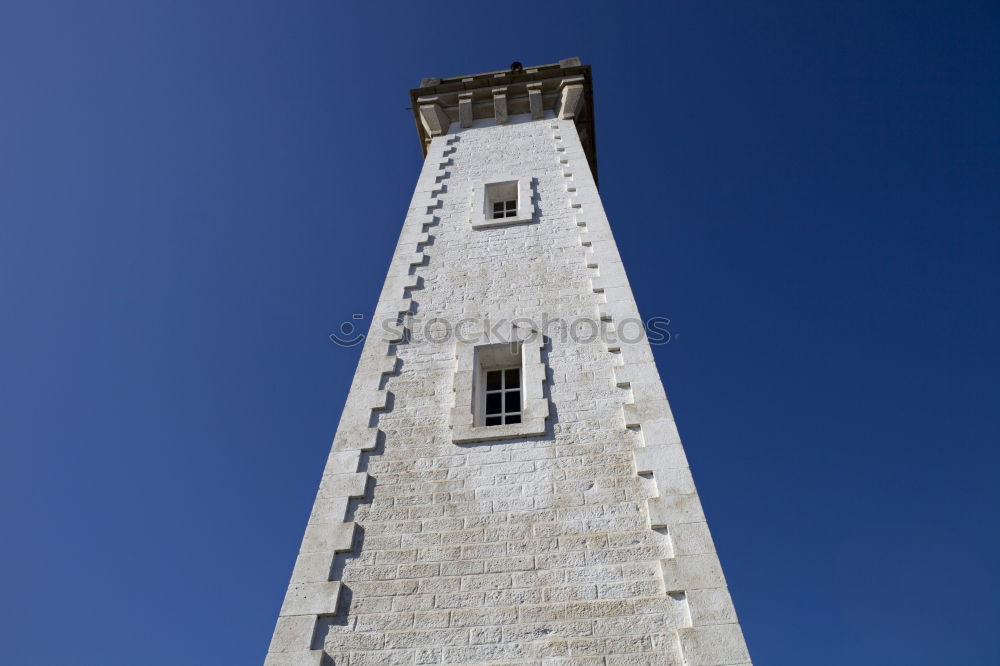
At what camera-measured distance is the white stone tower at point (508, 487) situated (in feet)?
16.0

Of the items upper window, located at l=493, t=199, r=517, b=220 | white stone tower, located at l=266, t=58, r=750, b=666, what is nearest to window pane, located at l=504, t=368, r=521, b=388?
white stone tower, located at l=266, t=58, r=750, b=666

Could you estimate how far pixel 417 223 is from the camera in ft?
33.7

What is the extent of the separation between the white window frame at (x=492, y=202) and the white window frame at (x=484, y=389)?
277 centimetres

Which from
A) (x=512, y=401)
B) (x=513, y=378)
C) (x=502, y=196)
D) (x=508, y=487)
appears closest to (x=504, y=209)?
(x=502, y=196)

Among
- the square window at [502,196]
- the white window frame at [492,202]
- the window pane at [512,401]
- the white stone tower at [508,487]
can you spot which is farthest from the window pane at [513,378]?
the square window at [502,196]

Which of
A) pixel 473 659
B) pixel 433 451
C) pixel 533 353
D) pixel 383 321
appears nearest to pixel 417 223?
pixel 383 321

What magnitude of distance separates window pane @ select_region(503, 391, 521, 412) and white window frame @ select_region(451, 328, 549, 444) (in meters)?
0.24

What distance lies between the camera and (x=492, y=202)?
11.6 metres

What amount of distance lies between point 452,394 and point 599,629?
3034mm

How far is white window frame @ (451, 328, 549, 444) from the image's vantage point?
6.48m

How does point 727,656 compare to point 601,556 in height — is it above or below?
below

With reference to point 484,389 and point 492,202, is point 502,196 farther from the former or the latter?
point 484,389

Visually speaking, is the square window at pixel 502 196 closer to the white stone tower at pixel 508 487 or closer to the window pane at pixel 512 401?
the white stone tower at pixel 508 487

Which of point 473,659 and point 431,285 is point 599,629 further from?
point 431,285
